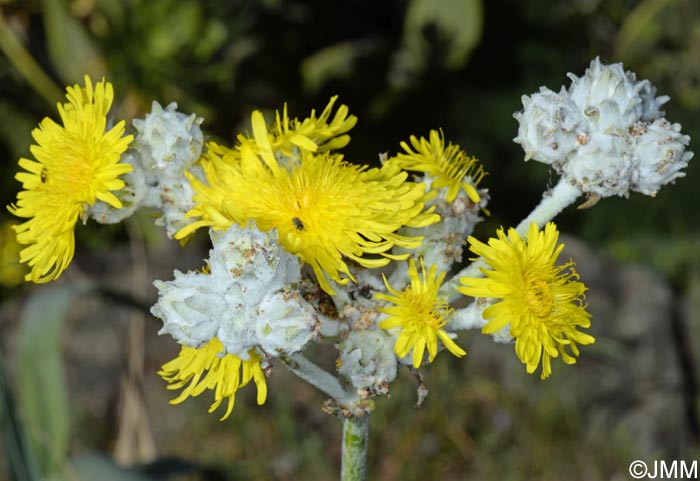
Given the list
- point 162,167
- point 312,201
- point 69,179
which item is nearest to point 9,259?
point 69,179

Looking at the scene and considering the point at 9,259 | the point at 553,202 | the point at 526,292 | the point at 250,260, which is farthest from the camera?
the point at 9,259

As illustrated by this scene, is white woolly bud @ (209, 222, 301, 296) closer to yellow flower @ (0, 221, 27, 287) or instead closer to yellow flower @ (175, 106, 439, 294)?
yellow flower @ (175, 106, 439, 294)

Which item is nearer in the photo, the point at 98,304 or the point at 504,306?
the point at 504,306

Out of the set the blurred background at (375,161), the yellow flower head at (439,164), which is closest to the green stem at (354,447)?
the yellow flower head at (439,164)

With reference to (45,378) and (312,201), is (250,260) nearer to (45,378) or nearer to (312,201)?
(312,201)

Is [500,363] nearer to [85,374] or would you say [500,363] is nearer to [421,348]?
[85,374]

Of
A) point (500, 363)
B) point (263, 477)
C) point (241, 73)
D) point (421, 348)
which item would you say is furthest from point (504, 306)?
point (241, 73)

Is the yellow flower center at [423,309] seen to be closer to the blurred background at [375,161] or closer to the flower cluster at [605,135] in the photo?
the flower cluster at [605,135]
